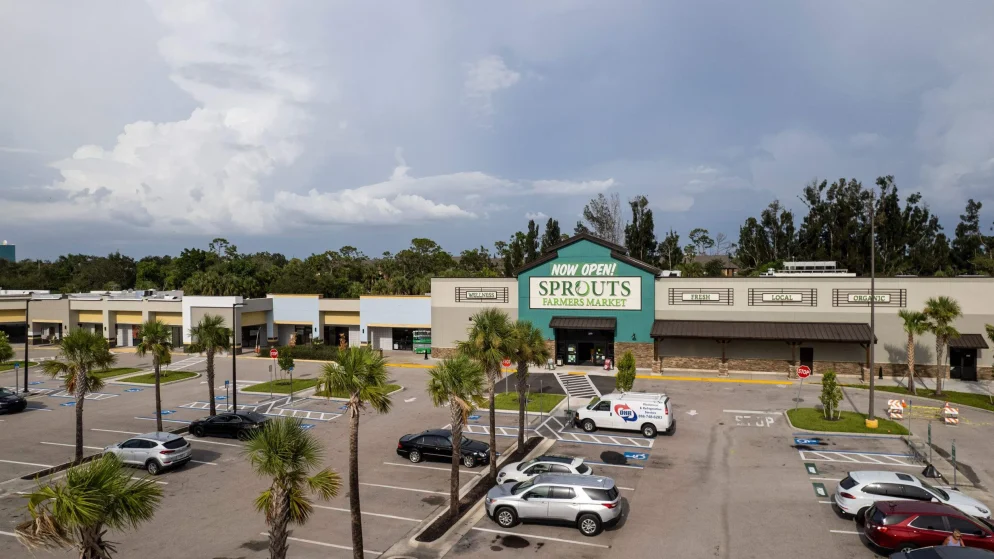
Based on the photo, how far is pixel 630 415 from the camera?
28594 millimetres

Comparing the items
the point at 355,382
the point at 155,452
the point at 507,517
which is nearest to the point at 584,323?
the point at 507,517

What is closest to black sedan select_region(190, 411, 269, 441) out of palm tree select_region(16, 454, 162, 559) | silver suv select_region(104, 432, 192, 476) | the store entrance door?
silver suv select_region(104, 432, 192, 476)

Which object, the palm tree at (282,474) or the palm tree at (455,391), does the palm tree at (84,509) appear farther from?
the palm tree at (455,391)

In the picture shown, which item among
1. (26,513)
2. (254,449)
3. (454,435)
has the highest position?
(254,449)

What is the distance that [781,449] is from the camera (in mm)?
25969

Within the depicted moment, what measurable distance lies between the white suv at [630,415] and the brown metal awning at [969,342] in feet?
79.1

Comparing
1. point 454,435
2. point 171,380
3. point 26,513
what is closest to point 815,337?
point 454,435

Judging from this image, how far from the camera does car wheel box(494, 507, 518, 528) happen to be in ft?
60.3

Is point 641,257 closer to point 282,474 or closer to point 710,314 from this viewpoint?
point 710,314

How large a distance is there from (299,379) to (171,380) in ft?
33.5

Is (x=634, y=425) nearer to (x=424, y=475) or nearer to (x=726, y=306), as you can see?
(x=424, y=475)

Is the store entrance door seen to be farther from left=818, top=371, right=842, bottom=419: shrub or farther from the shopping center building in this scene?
left=818, top=371, right=842, bottom=419: shrub

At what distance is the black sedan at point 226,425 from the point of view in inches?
1137

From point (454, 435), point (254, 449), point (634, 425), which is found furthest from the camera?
point (634, 425)
